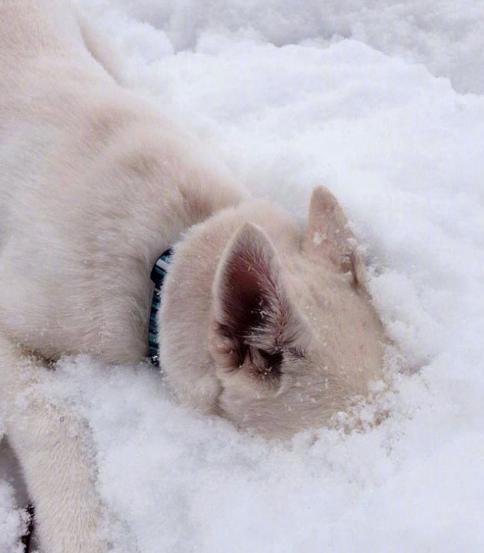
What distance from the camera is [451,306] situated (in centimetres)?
247

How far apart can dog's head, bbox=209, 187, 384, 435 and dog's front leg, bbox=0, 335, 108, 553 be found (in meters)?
0.63

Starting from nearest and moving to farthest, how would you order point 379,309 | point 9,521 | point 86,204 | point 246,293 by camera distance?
1. point 246,293
2. point 9,521
3. point 379,309
4. point 86,204

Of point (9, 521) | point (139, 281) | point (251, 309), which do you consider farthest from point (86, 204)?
point (9, 521)

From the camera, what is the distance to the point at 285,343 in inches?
79.0

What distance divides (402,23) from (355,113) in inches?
57.3

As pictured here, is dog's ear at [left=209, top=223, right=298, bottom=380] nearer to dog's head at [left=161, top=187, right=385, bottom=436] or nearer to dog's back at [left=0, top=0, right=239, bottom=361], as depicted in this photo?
dog's head at [left=161, top=187, right=385, bottom=436]

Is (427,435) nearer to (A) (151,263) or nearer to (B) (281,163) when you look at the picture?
(A) (151,263)

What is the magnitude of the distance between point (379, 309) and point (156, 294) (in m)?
0.87

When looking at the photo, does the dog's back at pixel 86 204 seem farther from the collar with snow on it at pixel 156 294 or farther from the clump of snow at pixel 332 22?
the clump of snow at pixel 332 22

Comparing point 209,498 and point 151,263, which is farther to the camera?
point 151,263

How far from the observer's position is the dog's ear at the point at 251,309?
5.91 feet

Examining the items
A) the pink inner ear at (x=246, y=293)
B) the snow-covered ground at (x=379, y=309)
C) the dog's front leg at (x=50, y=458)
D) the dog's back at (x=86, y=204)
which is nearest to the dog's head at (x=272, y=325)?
the pink inner ear at (x=246, y=293)

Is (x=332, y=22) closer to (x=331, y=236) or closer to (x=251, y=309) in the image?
(x=331, y=236)

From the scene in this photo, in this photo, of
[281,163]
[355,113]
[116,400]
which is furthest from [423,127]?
[116,400]
